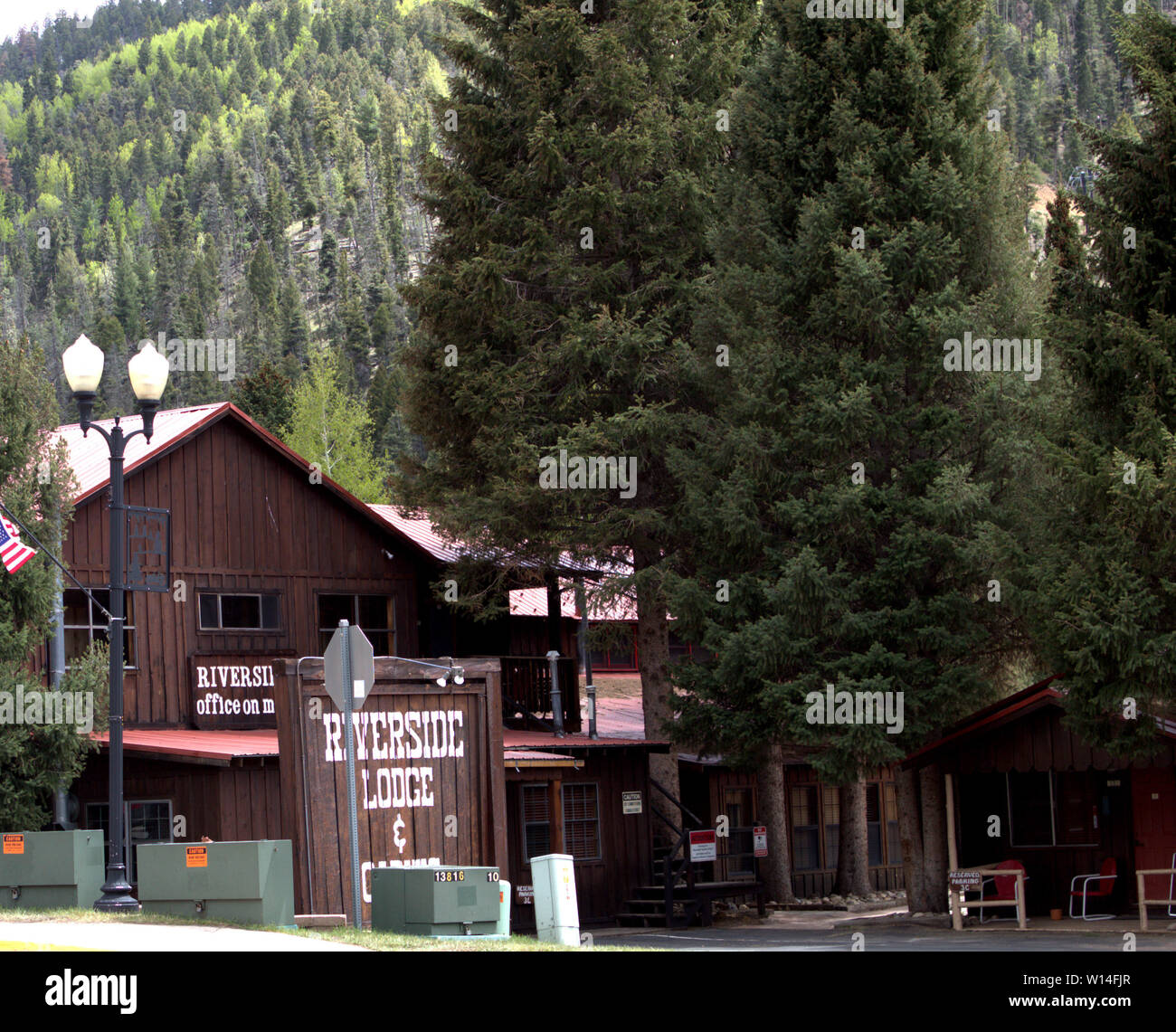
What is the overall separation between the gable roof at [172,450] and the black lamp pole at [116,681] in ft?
26.4

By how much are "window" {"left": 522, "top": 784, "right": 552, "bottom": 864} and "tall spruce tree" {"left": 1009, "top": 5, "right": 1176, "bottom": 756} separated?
10165mm

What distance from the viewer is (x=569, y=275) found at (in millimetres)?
28453

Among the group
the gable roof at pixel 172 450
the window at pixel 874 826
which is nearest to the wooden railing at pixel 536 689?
the gable roof at pixel 172 450

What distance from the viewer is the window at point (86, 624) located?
25.2 m

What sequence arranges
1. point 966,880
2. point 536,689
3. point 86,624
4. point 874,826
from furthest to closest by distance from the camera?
point 874,826, point 536,689, point 86,624, point 966,880

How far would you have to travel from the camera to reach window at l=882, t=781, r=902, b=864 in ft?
119

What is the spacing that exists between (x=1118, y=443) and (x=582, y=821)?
41.6 ft

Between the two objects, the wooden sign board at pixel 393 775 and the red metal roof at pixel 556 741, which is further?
the red metal roof at pixel 556 741

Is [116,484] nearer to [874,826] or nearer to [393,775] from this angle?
[393,775]

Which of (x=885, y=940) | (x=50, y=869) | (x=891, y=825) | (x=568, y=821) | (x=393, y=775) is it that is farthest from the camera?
(x=891, y=825)

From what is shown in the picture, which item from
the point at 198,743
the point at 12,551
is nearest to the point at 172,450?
the point at 198,743

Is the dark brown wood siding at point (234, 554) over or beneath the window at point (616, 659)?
over

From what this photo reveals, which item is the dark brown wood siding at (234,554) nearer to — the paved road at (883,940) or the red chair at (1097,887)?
the paved road at (883,940)

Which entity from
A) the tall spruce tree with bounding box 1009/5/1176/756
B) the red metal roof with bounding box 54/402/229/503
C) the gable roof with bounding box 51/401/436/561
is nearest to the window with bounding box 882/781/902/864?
the gable roof with bounding box 51/401/436/561
